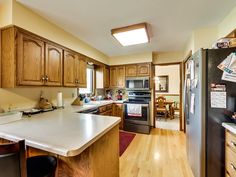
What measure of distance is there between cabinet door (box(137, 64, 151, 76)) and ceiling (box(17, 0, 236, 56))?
1.36 meters

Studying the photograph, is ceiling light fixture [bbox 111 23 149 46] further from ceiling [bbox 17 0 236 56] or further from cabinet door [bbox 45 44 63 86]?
cabinet door [bbox 45 44 63 86]

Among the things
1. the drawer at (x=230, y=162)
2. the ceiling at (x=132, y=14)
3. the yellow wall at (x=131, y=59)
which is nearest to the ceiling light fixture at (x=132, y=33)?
the ceiling at (x=132, y=14)

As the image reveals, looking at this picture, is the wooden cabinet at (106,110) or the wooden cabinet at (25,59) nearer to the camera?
the wooden cabinet at (25,59)

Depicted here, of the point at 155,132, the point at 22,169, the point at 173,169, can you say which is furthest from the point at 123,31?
the point at 155,132

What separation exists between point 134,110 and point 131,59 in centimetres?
164

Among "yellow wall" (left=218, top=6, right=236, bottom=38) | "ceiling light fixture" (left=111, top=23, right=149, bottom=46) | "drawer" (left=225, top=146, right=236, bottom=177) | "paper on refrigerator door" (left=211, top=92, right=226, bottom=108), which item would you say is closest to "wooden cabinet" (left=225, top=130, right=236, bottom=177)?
"drawer" (left=225, top=146, right=236, bottom=177)

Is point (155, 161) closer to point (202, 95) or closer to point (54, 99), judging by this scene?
point (202, 95)

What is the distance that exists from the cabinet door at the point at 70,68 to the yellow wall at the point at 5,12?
944 mm

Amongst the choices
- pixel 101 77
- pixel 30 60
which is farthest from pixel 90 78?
pixel 30 60

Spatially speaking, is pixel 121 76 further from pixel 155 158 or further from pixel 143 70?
pixel 155 158

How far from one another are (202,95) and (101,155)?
1318 mm

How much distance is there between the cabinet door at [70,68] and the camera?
Result: 250cm

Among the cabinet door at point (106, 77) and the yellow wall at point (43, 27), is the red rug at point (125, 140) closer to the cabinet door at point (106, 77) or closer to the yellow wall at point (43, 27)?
the cabinet door at point (106, 77)

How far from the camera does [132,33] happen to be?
94.6 inches
